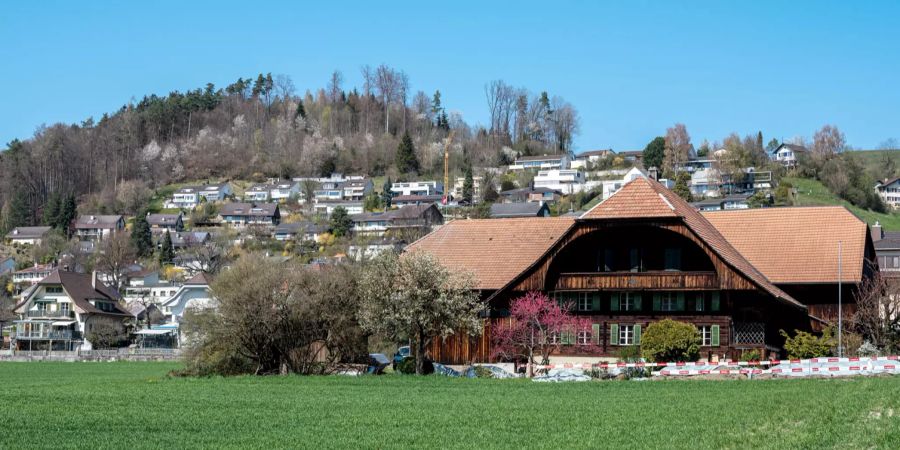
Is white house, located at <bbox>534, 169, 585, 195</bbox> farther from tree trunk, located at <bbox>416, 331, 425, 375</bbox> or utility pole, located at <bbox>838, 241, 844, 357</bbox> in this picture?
tree trunk, located at <bbox>416, 331, 425, 375</bbox>

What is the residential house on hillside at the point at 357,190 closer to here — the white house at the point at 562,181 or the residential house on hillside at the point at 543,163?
the residential house on hillside at the point at 543,163

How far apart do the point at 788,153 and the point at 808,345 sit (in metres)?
131

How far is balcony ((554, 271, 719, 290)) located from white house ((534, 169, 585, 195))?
121 m

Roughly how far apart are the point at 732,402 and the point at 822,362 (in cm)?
1161

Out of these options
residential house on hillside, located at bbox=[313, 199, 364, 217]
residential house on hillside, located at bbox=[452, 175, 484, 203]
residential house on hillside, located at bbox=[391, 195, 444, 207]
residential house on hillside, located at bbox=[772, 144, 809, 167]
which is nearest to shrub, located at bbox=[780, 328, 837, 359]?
residential house on hillside, located at bbox=[772, 144, 809, 167]

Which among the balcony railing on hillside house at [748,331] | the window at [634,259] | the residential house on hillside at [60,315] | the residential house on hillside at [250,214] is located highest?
the residential house on hillside at [250,214]

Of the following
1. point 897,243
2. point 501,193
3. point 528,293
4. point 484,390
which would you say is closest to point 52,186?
point 501,193

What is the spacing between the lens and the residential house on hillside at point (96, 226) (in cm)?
16850

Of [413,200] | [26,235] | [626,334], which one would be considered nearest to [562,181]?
[413,200]

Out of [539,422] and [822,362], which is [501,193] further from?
[539,422]

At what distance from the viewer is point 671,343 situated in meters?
46.9

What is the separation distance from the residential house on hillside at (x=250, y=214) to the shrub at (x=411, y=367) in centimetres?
11955

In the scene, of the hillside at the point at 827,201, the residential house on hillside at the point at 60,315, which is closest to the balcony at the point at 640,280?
the residential house on hillside at the point at 60,315

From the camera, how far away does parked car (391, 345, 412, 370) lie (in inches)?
1949
